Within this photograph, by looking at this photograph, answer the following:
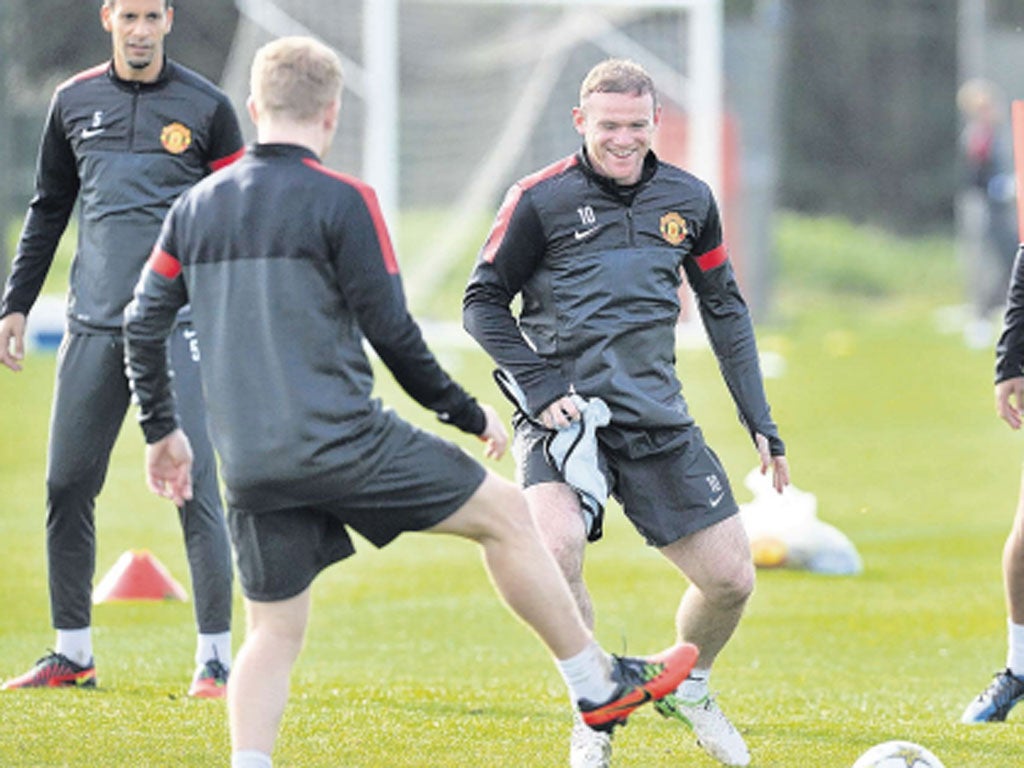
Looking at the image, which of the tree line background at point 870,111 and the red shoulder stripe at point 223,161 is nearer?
the red shoulder stripe at point 223,161

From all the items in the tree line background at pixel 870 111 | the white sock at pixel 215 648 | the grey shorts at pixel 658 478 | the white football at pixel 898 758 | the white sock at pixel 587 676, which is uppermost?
the grey shorts at pixel 658 478

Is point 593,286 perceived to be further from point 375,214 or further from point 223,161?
point 223,161

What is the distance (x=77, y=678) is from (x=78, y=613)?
0.75 feet

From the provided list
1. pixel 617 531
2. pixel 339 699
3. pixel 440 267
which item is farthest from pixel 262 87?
pixel 440 267

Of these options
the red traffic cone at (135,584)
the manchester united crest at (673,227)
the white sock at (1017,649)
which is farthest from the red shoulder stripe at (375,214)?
the red traffic cone at (135,584)

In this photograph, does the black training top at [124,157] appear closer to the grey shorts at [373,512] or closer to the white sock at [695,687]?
the grey shorts at [373,512]

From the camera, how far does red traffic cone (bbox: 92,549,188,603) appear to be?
32.0 feet

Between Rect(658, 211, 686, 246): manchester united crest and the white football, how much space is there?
5.30ft

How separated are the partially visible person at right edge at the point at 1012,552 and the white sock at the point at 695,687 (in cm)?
119

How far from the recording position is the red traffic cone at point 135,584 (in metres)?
9.75

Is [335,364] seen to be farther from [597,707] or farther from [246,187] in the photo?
[597,707]

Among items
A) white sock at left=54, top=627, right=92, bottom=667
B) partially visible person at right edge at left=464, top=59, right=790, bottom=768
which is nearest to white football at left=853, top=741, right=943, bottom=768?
partially visible person at right edge at left=464, top=59, right=790, bottom=768

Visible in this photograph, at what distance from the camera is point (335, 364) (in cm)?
487

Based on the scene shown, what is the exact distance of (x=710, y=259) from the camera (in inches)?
243
